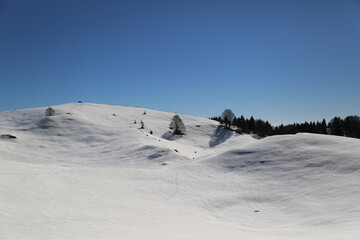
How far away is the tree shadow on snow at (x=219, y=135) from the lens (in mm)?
62969

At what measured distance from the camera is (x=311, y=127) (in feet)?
277

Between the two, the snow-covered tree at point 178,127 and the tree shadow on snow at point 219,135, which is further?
the snow-covered tree at point 178,127

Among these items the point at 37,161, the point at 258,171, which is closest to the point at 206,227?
the point at 258,171

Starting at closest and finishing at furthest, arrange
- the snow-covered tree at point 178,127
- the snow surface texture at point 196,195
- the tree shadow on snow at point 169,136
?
the snow surface texture at point 196,195 < the tree shadow on snow at point 169,136 < the snow-covered tree at point 178,127

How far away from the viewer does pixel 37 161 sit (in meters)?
31.5

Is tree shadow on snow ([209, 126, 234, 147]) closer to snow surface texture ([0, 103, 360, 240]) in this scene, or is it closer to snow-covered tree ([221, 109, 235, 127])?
snow-covered tree ([221, 109, 235, 127])

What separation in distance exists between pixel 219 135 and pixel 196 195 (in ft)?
174

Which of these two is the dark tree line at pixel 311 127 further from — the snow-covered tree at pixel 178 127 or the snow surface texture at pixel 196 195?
the snow surface texture at pixel 196 195

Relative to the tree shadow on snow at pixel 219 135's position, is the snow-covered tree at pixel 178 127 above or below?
above

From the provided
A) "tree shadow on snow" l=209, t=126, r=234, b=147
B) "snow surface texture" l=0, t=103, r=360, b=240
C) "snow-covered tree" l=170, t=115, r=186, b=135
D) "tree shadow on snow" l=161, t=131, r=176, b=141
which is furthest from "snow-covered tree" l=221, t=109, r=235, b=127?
→ "snow surface texture" l=0, t=103, r=360, b=240

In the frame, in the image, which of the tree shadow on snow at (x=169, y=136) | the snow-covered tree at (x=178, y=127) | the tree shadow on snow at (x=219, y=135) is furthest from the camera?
the snow-covered tree at (x=178, y=127)

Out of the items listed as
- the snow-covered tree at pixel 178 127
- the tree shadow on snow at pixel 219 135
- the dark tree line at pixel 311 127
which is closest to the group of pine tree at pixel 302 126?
the dark tree line at pixel 311 127

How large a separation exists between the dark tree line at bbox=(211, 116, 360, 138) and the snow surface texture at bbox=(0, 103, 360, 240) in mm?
55201

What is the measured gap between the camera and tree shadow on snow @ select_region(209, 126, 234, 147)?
63.0m
